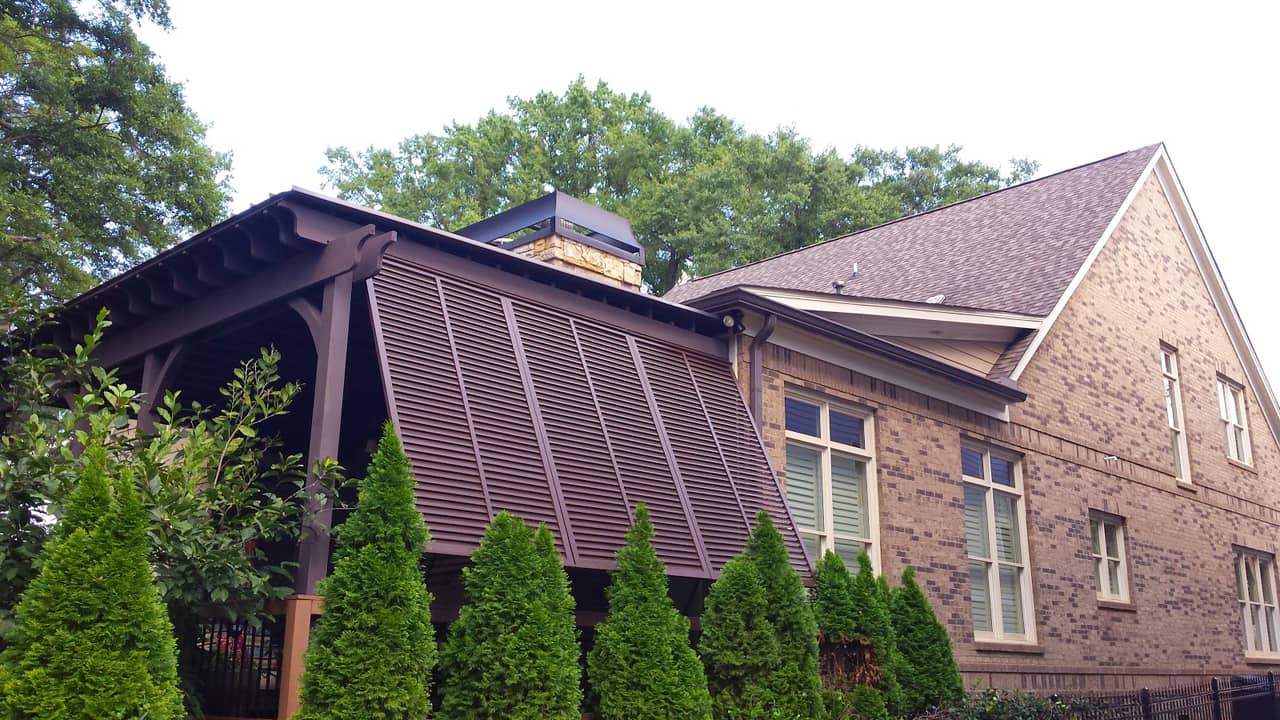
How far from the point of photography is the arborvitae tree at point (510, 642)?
609cm

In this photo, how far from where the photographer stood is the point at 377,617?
575 centimetres

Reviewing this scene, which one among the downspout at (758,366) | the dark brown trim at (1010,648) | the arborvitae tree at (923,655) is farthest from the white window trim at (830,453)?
the dark brown trim at (1010,648)

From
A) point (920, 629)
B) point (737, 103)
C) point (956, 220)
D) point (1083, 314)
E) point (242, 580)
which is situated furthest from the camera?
point (737, 103)

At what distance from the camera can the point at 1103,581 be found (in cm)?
1427

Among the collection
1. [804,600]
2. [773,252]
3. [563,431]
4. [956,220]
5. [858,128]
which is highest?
[858,128]

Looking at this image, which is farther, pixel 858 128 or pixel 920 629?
pixel 858 128

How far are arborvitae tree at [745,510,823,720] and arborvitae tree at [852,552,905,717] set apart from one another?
877 mm

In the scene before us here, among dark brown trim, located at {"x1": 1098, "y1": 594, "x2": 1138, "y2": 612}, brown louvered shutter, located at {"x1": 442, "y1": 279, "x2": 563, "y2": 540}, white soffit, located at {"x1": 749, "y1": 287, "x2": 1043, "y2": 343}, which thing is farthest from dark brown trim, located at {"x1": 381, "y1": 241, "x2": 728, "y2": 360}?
dark brown trim, located at {"x1": 1098, "y1": 594, "x2": 1138, "y2": 612}

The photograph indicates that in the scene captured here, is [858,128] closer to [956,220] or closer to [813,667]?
[956,220]

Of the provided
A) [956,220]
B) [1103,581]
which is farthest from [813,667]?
[956,220]

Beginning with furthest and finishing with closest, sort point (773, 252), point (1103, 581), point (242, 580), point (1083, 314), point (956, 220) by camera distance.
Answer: point (773, 252) → point (956, 220) → point (1083, 314) → point (1103, 581) → point (242, 580)

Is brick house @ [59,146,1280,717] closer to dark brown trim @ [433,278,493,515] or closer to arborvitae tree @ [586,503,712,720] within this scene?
dark brown trim @ [433,278,493,515]

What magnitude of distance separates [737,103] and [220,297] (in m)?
31.3

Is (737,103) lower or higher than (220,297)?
higher
